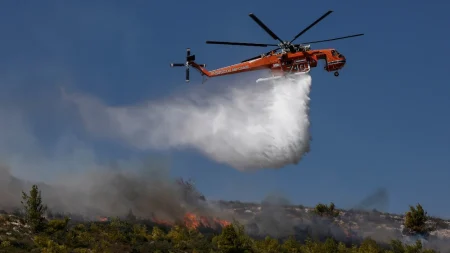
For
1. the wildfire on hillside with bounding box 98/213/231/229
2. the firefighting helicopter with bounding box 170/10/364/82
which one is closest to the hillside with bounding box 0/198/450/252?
the wildfire on hillside with bounding box 98/213/231/229

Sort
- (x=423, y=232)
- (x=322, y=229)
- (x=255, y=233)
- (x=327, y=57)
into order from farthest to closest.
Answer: (x=423, y=232), (x=322, y=229), (x=255, y=233), (x=327, y=57)

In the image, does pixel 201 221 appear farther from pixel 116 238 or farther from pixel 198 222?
pixel 116 238

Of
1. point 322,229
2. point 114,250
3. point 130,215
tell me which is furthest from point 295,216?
point 114,250

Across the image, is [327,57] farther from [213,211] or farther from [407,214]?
[407,214]

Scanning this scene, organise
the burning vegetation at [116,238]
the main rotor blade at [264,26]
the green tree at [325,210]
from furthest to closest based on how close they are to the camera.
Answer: the green tree at [325,210] < the burning vegetation at [116,238] < the main rotor blade at [264,26]

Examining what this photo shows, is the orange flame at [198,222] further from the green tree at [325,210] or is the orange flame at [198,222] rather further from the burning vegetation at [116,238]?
the green tree at [325,210]

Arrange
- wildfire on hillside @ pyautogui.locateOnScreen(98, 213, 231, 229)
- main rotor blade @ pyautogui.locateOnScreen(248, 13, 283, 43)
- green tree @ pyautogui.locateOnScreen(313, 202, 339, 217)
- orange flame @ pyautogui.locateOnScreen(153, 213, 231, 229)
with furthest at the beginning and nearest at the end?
1. green tree @ pyautogui.locateOnScreen(313, 202, 339, 217)
2. orange flame @ pyautogui.locateOnScreen(153, 213, 231, 229)
3. wildfire on hillside @ pyautogui.locateOnScreen(98, 213, 231, 229)
4. main rotor blade @ pyautogui.locateOnScreen(248, 13, 283, 43)

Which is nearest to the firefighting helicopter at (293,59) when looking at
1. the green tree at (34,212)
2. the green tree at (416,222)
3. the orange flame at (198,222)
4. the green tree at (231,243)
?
the green tree at (231,243)

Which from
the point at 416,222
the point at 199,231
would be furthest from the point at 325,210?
the point at 199,231

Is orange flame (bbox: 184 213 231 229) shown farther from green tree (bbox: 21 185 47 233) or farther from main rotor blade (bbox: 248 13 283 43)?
main rotor blade (bbox: 248 13 283 43)

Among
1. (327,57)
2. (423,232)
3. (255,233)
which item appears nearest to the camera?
(327,57)

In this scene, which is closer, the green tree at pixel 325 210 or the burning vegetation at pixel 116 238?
the burning vegetation at pixel 116 238

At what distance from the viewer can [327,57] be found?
5947cm

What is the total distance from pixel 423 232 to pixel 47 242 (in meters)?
72.6
